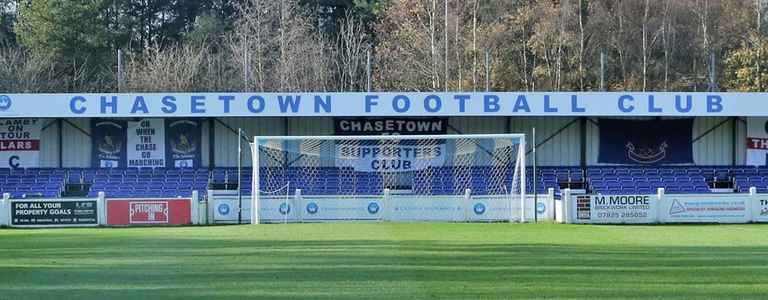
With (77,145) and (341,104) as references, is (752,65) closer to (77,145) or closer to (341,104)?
(341,104)

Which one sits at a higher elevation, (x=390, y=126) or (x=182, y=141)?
(x=390, y=126)

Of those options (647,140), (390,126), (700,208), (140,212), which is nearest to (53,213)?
(140,212)

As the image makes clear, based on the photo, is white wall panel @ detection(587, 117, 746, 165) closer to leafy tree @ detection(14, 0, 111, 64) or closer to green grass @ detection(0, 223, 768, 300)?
green grass @ detection(0, 223, 768, 300)

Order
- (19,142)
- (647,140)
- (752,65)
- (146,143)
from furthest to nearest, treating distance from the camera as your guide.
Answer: (752,65)
(647,140)
(146,143)
(19,142)

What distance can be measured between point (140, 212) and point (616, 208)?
1601 centimetres

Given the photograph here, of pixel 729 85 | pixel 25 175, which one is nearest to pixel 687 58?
pixel 729 85

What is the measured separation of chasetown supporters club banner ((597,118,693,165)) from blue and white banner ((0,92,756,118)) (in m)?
3.27

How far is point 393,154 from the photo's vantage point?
138 ft

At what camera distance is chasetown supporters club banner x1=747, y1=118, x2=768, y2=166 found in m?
45.5

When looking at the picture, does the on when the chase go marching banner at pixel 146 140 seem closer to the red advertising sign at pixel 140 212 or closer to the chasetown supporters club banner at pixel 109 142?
the chasetown supporters club banner at pixel 109 142

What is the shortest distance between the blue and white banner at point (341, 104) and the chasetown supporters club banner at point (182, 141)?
2.99 metres

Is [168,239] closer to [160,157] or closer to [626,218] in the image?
[626,218]

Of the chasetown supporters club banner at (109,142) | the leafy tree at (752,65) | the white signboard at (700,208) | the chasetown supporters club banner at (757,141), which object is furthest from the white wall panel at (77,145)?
the leafy tree at (752,65)

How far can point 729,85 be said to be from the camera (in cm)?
5972
